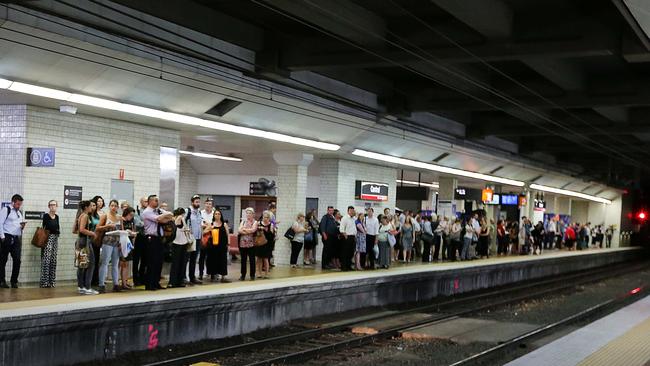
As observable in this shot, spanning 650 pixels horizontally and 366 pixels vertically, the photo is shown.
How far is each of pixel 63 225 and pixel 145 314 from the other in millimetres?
3926

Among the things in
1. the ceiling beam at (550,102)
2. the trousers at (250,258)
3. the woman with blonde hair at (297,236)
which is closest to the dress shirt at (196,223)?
the trousers at (250,258)

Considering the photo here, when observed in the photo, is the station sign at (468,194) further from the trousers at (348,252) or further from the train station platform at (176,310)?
the trousers at (348,252)

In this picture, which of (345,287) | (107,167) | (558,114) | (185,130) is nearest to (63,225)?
(107,167)

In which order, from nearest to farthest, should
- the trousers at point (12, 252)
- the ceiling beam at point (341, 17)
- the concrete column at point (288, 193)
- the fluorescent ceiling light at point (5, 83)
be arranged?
1. the ceiling beam at point (341, 17)
2. the fluorescent ceiling light at point (5, 83)
3. the trousers at point (12, 252)
4. the concrete column at point (288, 193)

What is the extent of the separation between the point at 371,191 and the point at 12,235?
1346cm

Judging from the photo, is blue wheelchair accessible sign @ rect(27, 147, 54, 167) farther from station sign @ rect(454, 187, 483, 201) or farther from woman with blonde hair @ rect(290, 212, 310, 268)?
station sign @ rect(454, 187, 483, 201)

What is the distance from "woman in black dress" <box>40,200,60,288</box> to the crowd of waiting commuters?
2 cm

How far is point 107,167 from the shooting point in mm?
14234

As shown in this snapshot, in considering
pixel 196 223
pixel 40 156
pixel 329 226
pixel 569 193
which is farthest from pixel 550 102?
pixel 569 193

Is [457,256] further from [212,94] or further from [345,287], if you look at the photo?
[212,94]

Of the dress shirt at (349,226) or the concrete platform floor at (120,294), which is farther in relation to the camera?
the dress shirt at (349,226)

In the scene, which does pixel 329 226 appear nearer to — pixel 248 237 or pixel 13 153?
pixel 248 237

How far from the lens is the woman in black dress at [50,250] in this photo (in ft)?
40.9

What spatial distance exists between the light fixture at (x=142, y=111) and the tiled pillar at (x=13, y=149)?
1.31m
